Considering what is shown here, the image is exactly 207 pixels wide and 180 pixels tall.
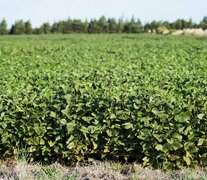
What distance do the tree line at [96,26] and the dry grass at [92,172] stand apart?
5437cm

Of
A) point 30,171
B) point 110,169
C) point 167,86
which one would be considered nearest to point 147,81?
point 167,86

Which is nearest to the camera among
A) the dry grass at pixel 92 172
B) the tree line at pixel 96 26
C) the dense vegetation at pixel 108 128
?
the dry grass at pixel 92 172

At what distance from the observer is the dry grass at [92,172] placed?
11.9ft

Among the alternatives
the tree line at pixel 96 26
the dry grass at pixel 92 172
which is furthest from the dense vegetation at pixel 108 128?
the tree line at pixel 96 26

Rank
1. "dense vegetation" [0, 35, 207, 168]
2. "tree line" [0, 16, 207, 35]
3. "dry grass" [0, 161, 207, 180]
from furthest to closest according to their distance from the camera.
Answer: "tree line" [0, 16, 207, 35] → "dense vegetation" [0, 35, 207, 168] → "dry grass" [0, 161, 207, 180]

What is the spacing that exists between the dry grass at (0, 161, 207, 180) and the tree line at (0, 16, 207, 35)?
54374 mm

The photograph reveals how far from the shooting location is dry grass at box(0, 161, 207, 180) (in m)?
3.63

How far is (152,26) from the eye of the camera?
59625 millimetres

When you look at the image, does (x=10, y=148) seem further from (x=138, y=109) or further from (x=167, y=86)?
(x=167, y=86)

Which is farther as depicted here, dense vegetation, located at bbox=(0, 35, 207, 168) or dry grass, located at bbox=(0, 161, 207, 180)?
dense vegetation, located at bbox=(0, 35, 207, 168)

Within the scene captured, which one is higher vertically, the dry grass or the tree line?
the tree line

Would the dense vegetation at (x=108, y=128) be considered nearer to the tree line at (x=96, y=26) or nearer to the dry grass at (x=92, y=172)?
the dry grass at (x=92, y=172)

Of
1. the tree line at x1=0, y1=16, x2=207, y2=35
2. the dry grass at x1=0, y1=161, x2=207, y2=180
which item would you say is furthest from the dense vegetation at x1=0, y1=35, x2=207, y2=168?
the tree line at x1=0, y1=16, x2=207, y2=35

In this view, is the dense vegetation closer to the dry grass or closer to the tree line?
the dry grass
